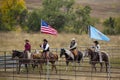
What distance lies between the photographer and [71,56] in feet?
96.8

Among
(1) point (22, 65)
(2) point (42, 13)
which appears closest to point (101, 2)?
(2) point (42, 13)

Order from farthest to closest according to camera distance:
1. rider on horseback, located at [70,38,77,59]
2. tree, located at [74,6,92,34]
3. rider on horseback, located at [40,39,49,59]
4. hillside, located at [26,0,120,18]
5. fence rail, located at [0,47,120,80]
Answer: hillside, located at [26,0,120,18]
tree, located at [74,6,92,34]
rider on horseback, located at [70,38,77,59]
rider on horseback, located at [40,39,49,59]
fence rail, located at [0,47,120,80]

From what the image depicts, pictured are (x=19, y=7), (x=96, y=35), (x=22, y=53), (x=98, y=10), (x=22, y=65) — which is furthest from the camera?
(x=98, y=10)

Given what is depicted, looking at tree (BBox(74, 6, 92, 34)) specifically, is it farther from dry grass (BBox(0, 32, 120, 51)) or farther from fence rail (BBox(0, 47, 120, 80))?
fence rail (BBox(0, 47, 120, 80))

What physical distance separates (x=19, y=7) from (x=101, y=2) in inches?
2484

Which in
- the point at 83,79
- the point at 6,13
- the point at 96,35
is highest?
the point at 6,13

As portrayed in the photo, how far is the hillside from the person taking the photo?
116 metres

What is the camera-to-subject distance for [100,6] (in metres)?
127

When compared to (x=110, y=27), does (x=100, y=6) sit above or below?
above

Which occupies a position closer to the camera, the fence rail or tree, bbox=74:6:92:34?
the fence rail

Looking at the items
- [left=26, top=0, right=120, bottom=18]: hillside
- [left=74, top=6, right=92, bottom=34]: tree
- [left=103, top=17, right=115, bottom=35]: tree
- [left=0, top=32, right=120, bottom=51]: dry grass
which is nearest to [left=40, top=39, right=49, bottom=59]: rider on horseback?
[left=0, top=32, right=120, bottom=51]: dry grass

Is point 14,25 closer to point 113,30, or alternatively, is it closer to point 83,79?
point 113,30

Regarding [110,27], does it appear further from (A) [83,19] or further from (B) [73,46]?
(B) [73,46]

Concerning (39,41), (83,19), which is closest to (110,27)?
(83,19)
